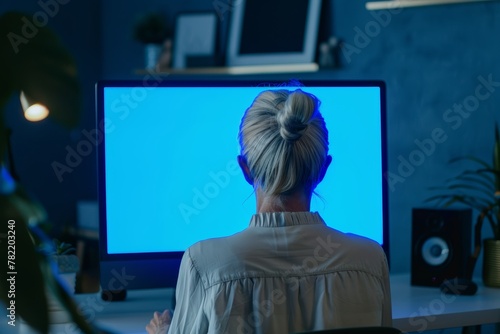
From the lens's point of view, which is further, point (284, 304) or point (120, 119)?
point (120, 119)

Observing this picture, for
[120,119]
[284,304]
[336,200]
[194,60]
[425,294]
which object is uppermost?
[194,60]

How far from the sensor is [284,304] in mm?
1370

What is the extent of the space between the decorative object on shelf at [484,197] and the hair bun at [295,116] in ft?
3.34

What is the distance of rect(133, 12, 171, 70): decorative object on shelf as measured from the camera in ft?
14.9

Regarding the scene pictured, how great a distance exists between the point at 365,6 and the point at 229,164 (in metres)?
1.58

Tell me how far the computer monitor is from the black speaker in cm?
44

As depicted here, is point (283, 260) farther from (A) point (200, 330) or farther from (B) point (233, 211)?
(B) point (233, 211)

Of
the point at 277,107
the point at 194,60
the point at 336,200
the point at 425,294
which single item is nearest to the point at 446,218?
the point at 425,294

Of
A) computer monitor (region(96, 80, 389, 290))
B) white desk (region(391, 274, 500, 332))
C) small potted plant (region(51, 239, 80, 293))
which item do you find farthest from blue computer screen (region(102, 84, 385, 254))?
white desk (region(391, 274, 500, 332))

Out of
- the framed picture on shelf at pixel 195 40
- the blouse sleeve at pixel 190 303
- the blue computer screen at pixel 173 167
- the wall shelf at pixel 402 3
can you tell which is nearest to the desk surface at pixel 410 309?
the blue computer screen at pixel 173 167

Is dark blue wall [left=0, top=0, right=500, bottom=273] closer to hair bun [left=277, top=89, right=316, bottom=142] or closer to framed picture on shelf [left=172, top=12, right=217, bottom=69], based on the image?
framed picture on shelf [left=172, top=12, right=217, bottom=69]

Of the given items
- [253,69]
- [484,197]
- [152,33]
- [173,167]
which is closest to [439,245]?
[484,197]

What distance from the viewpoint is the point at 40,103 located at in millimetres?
427

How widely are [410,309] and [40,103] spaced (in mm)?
1585
